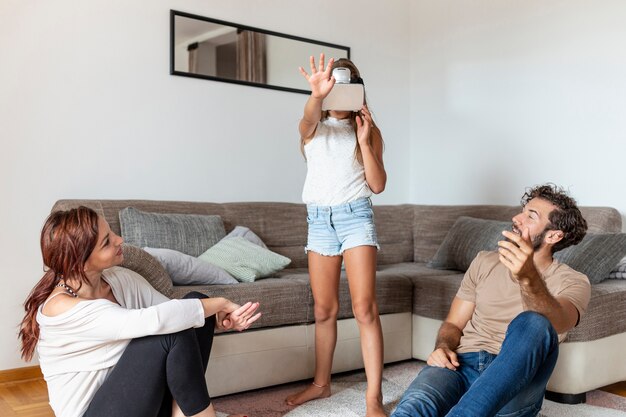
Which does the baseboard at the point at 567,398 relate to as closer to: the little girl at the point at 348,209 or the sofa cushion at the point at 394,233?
the little girl at the point at 348,209

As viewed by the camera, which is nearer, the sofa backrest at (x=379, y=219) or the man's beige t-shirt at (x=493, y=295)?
the man's beige t-shirt at (x=493, y=295)

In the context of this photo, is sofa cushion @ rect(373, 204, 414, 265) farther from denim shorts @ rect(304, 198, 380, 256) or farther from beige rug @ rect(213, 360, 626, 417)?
denim shorts @ rect(304, 198, 380, 256)

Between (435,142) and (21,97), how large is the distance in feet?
8.61

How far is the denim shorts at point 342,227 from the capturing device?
2.48 m

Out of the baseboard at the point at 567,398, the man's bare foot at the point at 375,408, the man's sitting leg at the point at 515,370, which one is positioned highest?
the man's sitting leg at the point at 515,370

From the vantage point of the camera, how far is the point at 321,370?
2.67 metres

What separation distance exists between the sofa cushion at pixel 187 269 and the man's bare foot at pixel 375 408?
0.81 meters

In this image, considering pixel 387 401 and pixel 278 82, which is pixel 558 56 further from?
pixel 387 401

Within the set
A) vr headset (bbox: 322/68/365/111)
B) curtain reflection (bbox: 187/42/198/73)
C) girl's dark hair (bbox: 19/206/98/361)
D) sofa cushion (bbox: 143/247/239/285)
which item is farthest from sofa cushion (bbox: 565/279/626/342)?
curtain reflection (bbox: 187/42/198/73)

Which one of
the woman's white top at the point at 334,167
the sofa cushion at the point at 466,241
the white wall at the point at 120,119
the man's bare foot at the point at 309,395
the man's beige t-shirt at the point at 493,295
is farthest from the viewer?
the sofa cushion at the point at 466,241

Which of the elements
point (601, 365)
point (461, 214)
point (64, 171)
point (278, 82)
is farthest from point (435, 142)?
point (64, 171)

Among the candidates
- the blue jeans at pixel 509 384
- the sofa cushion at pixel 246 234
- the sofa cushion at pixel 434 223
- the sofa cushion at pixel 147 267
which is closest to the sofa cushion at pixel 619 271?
the sofa cushion at pixel 434 223

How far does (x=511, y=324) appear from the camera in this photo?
1.75 m

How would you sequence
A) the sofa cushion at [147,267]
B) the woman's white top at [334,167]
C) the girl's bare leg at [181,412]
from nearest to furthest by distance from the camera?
1. the girl's bare leg at [181,412]
2. the sofa cushion at [147,267]
3. the woman's white top at [334,167]
